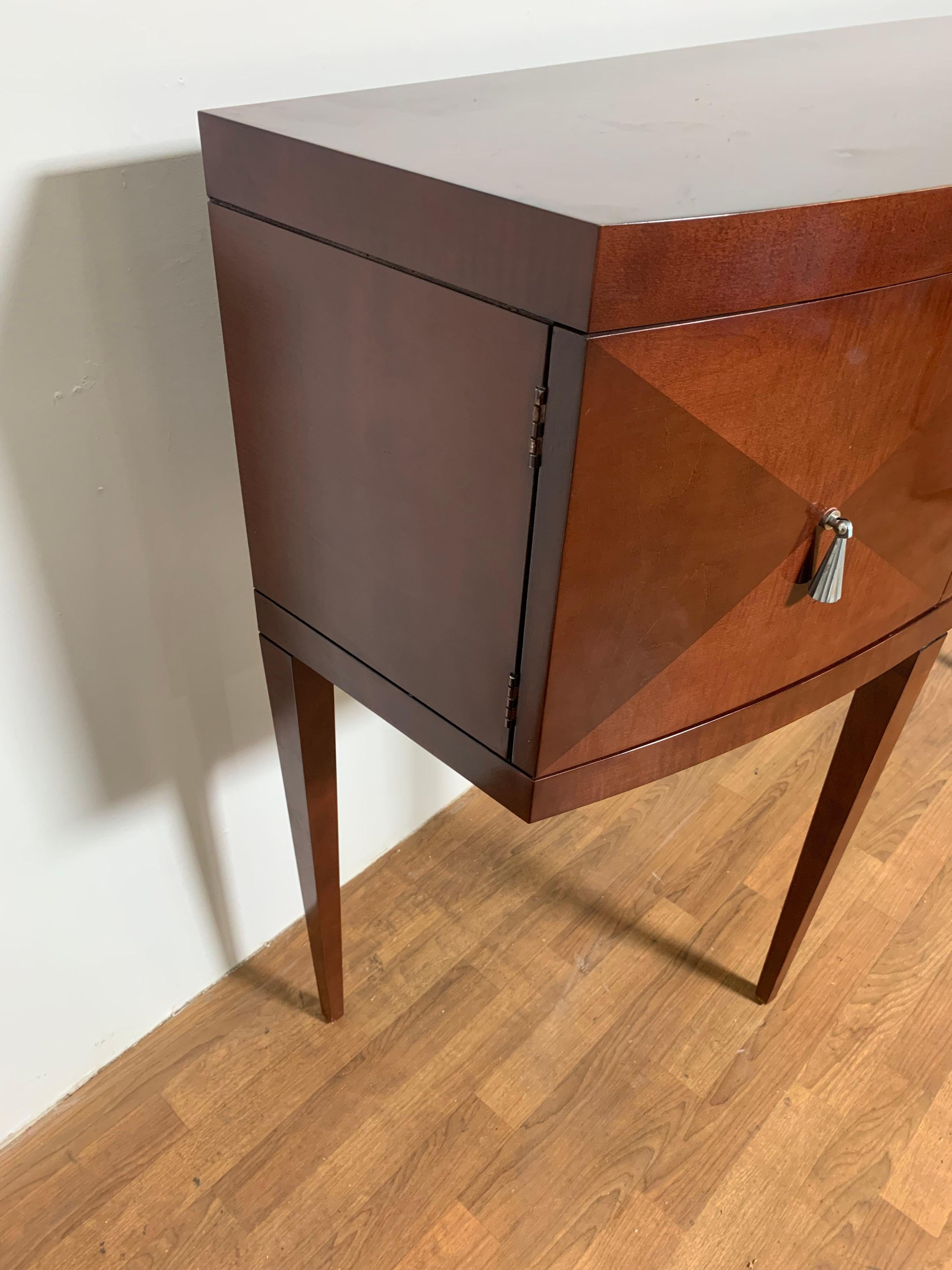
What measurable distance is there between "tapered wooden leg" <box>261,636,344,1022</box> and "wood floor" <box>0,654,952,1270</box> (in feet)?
0.39

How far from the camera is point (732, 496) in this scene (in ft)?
1.71

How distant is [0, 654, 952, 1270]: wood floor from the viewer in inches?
34.9

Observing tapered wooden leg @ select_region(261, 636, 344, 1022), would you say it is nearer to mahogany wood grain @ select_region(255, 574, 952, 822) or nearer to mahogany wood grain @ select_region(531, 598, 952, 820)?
mahogany wood grain @ select_region(255, 574, 952, 822)

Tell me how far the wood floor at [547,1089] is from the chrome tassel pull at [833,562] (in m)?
0.67

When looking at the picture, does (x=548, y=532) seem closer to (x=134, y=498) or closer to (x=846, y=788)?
(x=134, y=498)

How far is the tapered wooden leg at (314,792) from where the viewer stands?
81cm

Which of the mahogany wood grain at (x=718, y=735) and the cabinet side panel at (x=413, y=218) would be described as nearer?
the cabinet side panel at (x=413, y=218)

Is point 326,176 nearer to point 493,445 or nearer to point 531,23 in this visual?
point 493,445

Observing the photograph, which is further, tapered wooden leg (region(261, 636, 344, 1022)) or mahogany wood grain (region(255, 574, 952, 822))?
tapered wooden leg (region(261, 636, 344, 1022))

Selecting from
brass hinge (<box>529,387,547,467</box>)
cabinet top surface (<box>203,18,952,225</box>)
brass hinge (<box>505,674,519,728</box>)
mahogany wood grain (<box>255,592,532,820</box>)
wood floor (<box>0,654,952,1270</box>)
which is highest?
cabinet top surface (<box>203,18,952,225</box>)

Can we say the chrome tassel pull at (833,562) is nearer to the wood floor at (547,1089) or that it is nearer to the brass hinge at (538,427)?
the brass hinge at (538,427)

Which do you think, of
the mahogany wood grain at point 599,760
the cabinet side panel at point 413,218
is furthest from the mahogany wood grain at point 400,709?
the cabinet side panel at point 413,218

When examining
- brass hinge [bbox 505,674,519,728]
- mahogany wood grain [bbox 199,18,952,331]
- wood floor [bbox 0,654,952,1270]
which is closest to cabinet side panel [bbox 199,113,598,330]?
mahogany wood grain [bbox 199,18,952,331]

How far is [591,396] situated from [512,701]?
0.20m
